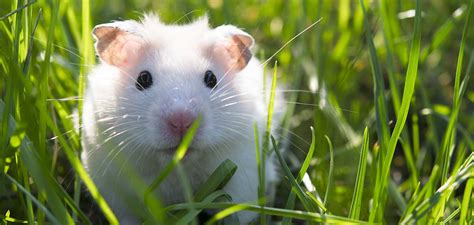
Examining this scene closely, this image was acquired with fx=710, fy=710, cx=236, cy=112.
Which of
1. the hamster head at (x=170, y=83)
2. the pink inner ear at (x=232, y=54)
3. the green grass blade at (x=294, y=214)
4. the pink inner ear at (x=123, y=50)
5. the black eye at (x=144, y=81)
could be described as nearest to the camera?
the green grass blade at (x=294, y=214)

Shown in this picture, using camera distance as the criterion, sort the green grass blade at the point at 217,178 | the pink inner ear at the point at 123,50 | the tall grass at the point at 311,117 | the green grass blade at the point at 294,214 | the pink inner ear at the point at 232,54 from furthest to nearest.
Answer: the pink inner ear at the point at 232,54
the pink inner ear at the point at 123,50
the green grass blade at the point at 217,178
the tall grass at the point at 311,117
the green grass blade at the point at 294,214

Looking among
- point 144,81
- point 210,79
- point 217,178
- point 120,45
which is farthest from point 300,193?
point 120,45

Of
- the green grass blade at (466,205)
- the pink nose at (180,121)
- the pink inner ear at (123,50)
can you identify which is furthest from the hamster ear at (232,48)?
the green grass blade at (466,205)

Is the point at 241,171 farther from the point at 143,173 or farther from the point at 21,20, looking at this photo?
the point at 21,20

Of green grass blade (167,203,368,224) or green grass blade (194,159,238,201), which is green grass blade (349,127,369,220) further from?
green grass blade (194,159,238,201)

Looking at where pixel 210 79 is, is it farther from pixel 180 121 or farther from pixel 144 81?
pixel 180 121

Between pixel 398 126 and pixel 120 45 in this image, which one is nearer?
pixel 398 126

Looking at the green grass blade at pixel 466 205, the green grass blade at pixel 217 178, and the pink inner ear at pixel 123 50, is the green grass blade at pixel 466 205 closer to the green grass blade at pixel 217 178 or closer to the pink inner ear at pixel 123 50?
the green grass blade at pixel 217 178
